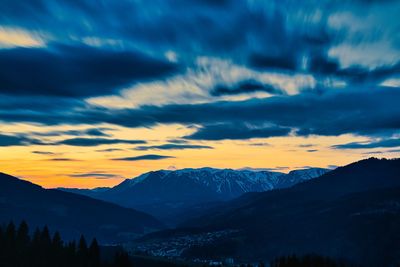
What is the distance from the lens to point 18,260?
596 feet

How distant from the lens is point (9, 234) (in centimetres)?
19562

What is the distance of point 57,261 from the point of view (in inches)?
7830

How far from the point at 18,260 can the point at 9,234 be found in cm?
1842

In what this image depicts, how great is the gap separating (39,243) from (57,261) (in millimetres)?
11396

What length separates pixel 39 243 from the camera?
200m

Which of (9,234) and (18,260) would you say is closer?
(18,260)

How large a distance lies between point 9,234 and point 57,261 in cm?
2391

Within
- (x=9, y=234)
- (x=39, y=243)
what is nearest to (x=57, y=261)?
(x=39, y=243)

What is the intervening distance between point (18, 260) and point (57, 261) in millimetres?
20727

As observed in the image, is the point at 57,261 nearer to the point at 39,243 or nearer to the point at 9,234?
the point at 39,243

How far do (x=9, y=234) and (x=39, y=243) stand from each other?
43.6ft

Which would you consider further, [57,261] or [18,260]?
[57,261]

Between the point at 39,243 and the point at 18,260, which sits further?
the point at 39,243
